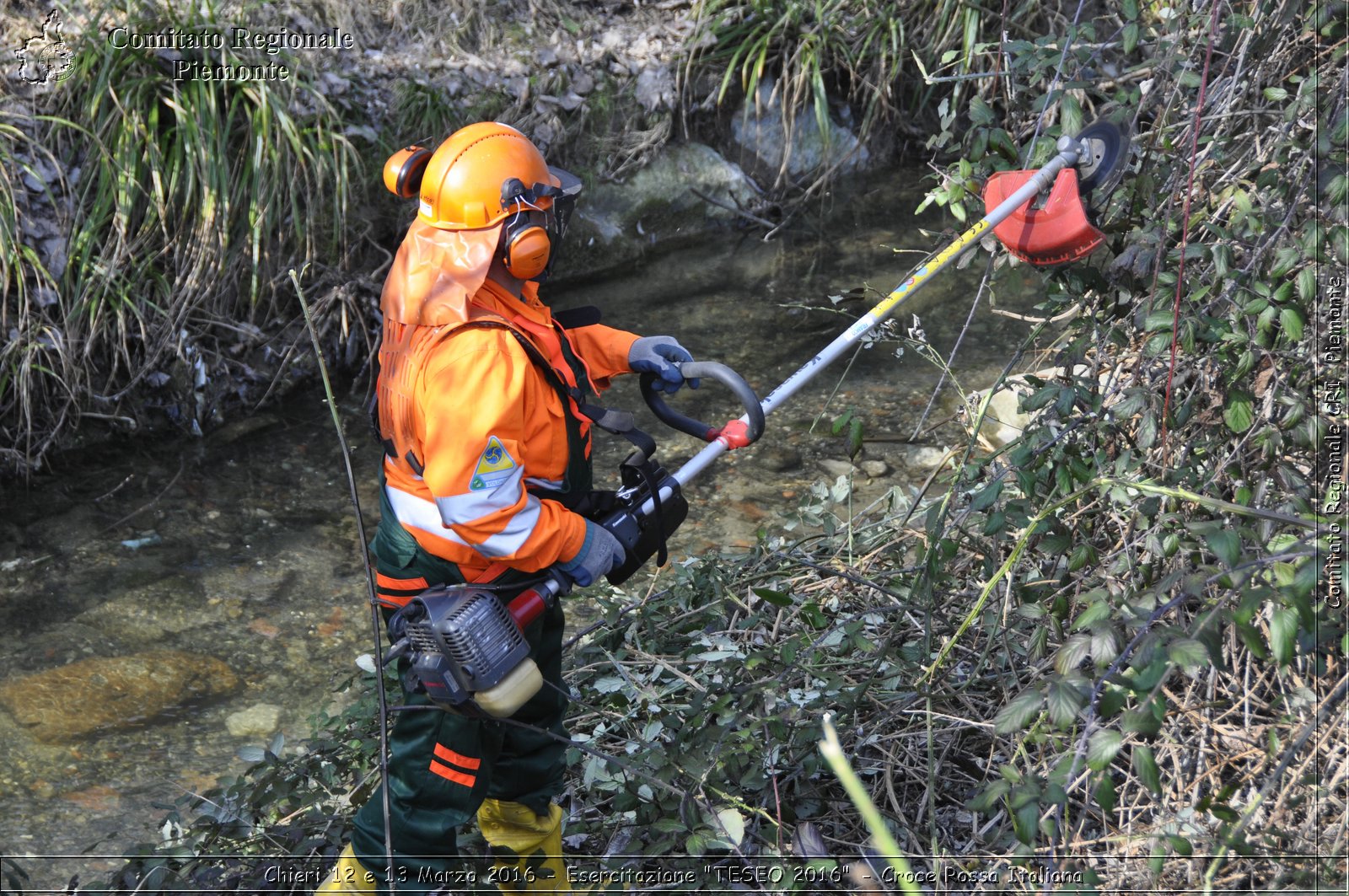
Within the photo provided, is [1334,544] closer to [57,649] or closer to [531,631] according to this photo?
[531,631]

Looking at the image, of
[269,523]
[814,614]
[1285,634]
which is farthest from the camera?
[269,523]

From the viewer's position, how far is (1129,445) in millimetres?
2693

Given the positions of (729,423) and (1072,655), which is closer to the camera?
(1072,655)

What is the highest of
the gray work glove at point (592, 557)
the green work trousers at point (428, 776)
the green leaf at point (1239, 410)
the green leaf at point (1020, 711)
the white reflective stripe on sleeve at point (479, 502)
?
the green leaf at point (1239, 410)

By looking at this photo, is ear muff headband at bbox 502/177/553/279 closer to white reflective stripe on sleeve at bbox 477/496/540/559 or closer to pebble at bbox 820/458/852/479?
white reflective stripe on sleeve at bbox 477/496/540/559

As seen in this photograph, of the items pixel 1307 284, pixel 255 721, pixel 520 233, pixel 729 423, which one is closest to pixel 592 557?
pixel 729 423

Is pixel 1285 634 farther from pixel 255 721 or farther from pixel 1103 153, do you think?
pixel 255 721

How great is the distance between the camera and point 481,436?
231cm

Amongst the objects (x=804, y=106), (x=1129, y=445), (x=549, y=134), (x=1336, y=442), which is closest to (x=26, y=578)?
(x=549, y=134)

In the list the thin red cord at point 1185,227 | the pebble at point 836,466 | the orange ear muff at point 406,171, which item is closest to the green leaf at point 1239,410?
the thin red cord at point 1185,227

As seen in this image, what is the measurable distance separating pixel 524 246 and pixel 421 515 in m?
0.62

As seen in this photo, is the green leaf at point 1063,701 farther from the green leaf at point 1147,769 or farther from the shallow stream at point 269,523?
the shallow stream at point 269,523

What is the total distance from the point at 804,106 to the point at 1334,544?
5.40 metres

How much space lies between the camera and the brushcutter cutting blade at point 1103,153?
266 cm
